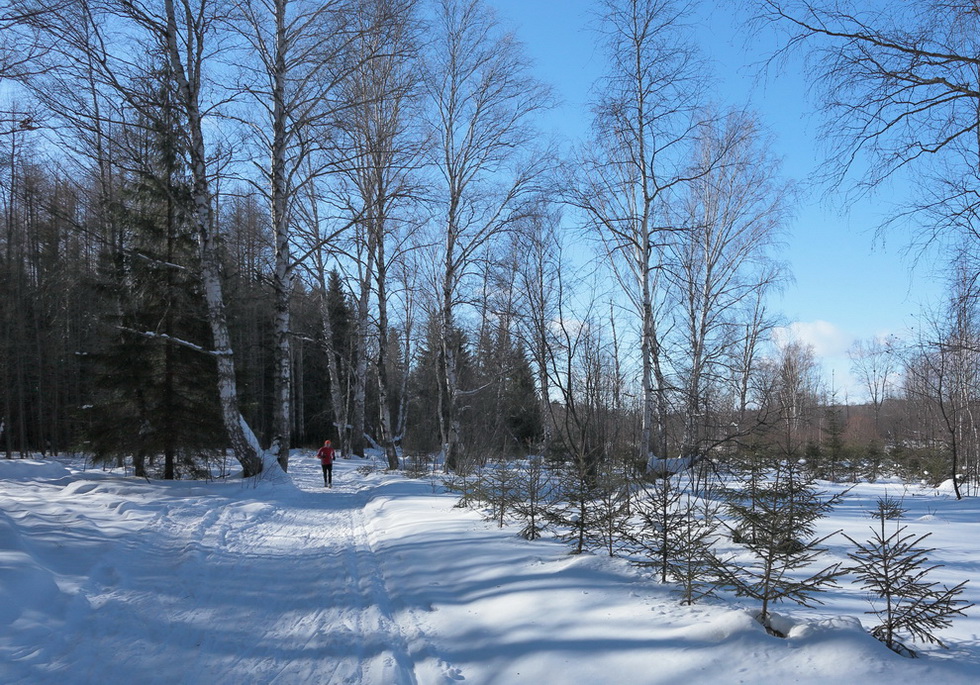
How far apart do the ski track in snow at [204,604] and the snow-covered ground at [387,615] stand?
22mm

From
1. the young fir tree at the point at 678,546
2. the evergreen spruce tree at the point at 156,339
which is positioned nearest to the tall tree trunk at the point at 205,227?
the evergreen spruce tree at the point at 156,339

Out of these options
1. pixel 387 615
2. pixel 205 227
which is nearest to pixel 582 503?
pixel 387 615

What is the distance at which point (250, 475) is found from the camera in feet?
49.9

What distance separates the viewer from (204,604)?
5.68 meters

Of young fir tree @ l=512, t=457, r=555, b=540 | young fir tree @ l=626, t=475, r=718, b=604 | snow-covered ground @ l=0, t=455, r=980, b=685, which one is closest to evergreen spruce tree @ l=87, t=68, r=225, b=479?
snow-covered ground @ l=0, t=455, r=980, b=685

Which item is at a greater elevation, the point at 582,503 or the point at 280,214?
the point at 280,214

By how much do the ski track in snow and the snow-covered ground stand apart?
2 centimetres

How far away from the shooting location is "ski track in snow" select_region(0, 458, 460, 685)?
4199 mm

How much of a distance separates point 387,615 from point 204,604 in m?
1.88

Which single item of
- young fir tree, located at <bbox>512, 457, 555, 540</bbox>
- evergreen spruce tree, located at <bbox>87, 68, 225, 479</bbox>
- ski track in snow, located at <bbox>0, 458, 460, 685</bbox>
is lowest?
ski track in snow, located at <bbox>0, 458, 460, 685</bbox>

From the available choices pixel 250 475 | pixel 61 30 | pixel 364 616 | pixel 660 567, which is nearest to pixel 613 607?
pixel 660 567

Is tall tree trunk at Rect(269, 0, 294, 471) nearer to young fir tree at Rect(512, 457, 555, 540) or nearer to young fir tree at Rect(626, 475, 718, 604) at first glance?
young fir tree at Rect(512, 457, 555, 540)

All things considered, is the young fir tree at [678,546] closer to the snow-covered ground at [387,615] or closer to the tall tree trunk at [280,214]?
the snow-covered ground at [387,615]

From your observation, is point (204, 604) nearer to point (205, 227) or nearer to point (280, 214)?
point (205, 227)
